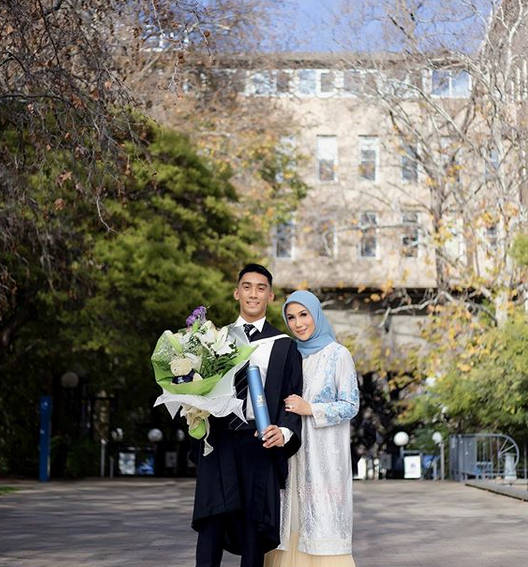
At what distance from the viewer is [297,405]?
699 cm

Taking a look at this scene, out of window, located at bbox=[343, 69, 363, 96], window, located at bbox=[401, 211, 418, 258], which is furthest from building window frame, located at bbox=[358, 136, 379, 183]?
window, located at bbox=[343, 69, 363, 96]

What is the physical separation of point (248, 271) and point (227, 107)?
29716 millimetres

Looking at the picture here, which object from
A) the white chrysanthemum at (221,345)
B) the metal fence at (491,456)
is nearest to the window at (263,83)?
the metal fence at (491,456)

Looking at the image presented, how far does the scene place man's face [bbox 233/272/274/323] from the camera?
7.15 metres

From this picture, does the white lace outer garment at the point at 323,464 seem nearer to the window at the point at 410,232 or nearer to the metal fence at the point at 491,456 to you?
the metal fence at the point at 491,456

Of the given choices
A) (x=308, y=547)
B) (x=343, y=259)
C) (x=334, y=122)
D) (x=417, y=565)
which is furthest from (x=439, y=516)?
(x=334, y=122)

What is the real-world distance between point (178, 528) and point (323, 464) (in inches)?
345

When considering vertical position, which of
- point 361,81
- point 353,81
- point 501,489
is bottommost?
point 501,489

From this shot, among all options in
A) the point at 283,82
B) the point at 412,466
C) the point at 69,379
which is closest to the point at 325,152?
the point at 283,82

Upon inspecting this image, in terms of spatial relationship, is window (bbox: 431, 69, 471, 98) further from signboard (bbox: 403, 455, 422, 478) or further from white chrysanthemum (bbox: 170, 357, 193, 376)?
white chrysanthemum (bbox: 170, 357, 193, 376)

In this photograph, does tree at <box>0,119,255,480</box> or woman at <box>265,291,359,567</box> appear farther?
tree at <box>0,119,255,480</box>

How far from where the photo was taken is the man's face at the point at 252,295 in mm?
7148

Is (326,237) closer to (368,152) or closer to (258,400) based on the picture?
(368,152)

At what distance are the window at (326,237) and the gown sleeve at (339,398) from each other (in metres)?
27.6
